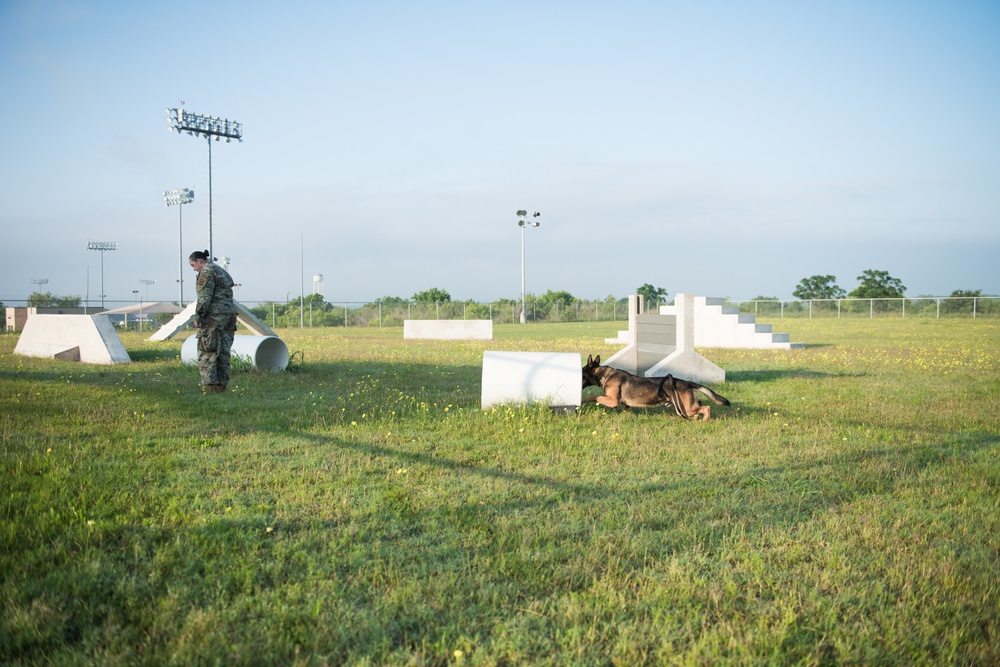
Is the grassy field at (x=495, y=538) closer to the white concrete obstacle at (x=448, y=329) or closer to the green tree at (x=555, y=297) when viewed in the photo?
the white concrete obstacle at (x=448, y=329)

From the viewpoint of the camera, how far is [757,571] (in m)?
3.48

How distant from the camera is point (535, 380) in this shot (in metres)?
8.19

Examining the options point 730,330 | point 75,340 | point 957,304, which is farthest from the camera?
point 957,304

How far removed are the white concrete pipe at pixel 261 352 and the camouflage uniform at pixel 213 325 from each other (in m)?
1.82

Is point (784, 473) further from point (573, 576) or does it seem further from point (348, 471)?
point (348, 471)

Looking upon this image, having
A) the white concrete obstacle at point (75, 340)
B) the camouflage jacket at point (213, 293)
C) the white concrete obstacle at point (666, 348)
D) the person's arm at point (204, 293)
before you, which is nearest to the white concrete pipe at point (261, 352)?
the camouflage jacket at point (213, 293)

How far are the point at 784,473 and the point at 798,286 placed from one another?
7212cm

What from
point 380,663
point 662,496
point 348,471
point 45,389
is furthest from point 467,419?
point 45,389

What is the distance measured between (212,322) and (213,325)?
6cm

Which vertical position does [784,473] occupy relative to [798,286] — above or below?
below

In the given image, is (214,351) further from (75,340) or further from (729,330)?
(729,330)

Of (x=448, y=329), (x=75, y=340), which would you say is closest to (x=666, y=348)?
(x=75, y=340)

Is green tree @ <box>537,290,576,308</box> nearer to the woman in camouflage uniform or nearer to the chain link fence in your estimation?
the chain link fence

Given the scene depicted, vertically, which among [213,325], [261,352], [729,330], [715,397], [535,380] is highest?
[213,325]
